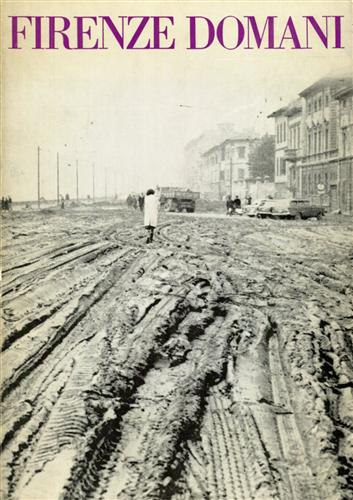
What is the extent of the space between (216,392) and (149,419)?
61 cm

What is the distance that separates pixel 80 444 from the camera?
3.53m

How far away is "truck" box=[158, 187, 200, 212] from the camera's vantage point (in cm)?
572

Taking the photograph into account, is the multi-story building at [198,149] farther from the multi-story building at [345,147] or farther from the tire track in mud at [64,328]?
the tire track in mud at [64,328]

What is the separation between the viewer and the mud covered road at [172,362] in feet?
11.5

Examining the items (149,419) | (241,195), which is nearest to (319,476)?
(149,419)

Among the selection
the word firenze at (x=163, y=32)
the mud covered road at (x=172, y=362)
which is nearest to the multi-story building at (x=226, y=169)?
the mud covered road at (x=172, y=362)

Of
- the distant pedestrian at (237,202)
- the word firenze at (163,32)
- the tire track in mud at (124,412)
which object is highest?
the word firenze at (163,32)

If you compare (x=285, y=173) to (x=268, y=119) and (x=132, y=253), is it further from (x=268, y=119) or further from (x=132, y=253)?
(x=132, y=253)

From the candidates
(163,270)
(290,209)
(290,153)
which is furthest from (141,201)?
(290,153)

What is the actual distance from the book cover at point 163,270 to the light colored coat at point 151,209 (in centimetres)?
2

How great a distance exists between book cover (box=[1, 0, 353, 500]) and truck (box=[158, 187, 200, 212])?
13cm

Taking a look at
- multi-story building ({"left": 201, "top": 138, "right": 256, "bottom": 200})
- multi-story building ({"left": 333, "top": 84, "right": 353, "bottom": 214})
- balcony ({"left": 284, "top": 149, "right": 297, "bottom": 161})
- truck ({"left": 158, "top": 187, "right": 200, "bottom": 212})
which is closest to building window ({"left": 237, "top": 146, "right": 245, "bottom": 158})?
multi-story building ({"left": 201, "top": 138, "right": 256, "bottom": 200})

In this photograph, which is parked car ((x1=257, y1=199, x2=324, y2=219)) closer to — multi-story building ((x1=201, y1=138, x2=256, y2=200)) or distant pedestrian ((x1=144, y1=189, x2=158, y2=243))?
multi-story building ((x1=201, y1=138, x2=256, y2=200))

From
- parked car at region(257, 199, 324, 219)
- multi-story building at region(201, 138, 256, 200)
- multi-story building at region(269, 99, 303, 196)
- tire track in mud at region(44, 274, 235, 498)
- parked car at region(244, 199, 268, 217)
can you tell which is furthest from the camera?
parked car at region(244, 199, 268, 217)
